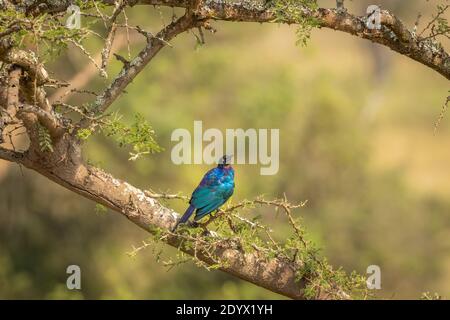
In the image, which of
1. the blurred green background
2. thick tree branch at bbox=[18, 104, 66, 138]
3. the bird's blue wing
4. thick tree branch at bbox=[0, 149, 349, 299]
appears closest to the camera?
thick tree branch at bbox=[18, 104, 66, 138]

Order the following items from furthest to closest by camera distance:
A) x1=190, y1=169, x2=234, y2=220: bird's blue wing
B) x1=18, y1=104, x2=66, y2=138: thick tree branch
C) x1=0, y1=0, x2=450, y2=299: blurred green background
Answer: x1=0, y1=0, x2=450, y2=299: blurred green background < x1=190, y1=169, x2=234, y2=220: bird's blue wing < x1=18, y1=104, x2=66, y2=138: thick tree branch

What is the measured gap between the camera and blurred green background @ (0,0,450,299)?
16953 millimetres

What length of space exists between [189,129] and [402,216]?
208 inches

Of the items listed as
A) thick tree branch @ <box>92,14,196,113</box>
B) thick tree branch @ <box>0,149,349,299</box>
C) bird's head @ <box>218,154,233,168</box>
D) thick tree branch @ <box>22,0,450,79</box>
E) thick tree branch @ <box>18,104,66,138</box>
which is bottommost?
thick tree branch @ <box>0,149,349,299</box>

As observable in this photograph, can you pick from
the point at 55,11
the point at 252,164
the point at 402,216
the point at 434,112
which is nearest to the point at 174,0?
the point at 55,11

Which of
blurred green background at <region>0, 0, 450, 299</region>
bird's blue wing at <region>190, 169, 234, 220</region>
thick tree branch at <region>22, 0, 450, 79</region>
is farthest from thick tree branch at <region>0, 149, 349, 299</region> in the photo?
blurred green background at <region>0, 0, 450, 299</region>

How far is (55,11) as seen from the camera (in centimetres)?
661

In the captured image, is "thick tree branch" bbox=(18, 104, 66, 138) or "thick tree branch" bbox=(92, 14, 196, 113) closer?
"thick tree branch" bbox=(18, 104, 66, 138)

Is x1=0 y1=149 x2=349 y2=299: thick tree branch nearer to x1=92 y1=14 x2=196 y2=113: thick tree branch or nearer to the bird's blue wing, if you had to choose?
the bird's blue wing

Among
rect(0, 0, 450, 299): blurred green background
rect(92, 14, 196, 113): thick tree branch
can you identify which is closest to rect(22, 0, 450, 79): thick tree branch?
rect(92, 14, 196, 113): thick tree branch

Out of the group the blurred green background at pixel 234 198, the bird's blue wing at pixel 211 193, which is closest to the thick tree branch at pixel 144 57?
the bird's blue wing at pixel 211 193

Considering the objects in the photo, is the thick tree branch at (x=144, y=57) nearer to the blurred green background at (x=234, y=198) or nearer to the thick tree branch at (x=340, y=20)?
the thick tree branch at (x=340, y=20)

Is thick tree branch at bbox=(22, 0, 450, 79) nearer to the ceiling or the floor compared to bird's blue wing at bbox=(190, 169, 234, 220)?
nearer to the ceiling
